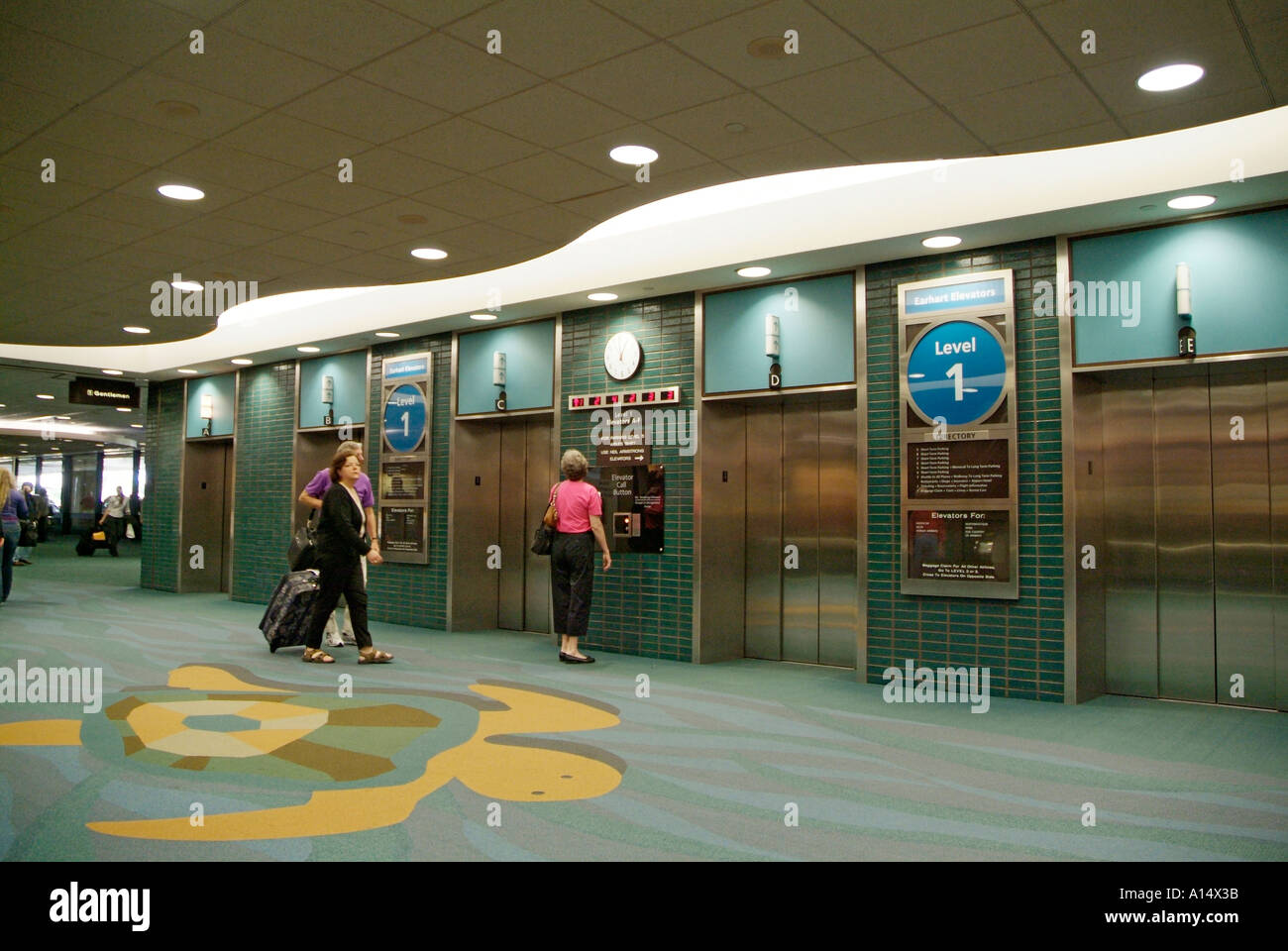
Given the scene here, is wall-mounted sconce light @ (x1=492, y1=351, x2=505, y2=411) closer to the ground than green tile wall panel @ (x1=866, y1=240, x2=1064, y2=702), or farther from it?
farther from it

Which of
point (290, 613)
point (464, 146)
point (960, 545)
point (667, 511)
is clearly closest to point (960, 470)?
point (960, 545)

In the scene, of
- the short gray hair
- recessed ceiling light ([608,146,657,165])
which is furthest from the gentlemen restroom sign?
the short gray hair

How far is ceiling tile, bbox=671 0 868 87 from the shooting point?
3779mm

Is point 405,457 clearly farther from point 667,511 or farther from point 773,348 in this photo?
point 773,348

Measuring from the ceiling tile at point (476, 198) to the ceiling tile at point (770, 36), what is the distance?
83.7 inches

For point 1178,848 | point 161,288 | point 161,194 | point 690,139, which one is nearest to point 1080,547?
point 1178,848

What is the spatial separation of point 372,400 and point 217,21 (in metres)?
7.09

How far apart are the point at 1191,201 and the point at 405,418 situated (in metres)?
7.68

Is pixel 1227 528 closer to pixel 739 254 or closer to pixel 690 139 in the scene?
pixel 739 254

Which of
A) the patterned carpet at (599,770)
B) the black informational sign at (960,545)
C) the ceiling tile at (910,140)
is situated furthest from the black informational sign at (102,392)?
the ceiling tile at (910,140)

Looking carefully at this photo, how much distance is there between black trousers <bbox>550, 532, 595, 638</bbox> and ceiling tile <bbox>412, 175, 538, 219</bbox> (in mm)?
2644

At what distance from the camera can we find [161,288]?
353 inches

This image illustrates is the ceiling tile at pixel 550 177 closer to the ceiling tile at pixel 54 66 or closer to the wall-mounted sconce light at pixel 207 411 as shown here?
the ceiling tile at pixel 54 66

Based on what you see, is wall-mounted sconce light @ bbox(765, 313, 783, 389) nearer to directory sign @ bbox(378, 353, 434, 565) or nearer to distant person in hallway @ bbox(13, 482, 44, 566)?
directory sign @ bbox(378, 353, 434, 565)
